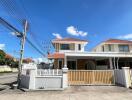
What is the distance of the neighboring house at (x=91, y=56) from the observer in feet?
59.1

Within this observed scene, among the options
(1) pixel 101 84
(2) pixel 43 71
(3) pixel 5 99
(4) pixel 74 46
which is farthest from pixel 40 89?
(4) pixel 74 46

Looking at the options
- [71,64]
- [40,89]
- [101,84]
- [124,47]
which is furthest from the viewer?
[124,47]

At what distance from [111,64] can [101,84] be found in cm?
539

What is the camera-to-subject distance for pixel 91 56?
17859 mm

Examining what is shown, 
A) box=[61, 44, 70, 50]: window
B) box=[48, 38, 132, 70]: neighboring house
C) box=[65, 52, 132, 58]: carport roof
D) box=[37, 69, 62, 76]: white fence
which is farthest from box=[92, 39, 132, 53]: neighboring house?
box=[37, 69, 62, 76]: white fence

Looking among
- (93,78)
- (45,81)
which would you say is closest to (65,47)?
(93,78)

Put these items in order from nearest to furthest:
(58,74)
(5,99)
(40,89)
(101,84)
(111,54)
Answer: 1. (5,99)
2. (40,89)
3. (58,74)
4. (101,84)
5. (111,54)

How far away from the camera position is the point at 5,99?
8875 mm

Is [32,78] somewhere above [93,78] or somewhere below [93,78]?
above

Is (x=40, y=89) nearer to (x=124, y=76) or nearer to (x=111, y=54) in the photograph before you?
(x=124, y=76)

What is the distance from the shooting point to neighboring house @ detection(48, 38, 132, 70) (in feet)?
59.1

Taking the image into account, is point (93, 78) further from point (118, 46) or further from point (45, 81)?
point (118, 46)

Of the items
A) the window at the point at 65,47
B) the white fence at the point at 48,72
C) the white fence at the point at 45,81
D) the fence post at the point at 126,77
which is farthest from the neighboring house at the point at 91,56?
the white fence at the point at 45,81

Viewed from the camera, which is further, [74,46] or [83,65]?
[74,46]
